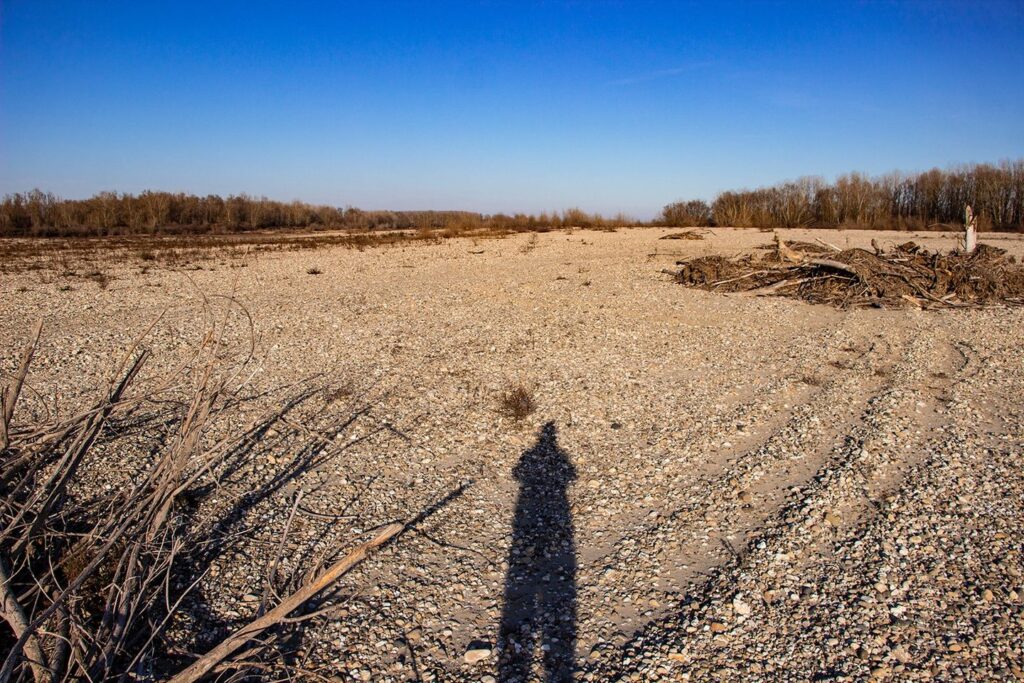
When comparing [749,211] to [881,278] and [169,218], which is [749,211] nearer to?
[881,278]

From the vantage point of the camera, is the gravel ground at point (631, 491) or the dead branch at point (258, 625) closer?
the dead branch at point (258, 625)

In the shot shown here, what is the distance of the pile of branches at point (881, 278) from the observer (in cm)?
1425

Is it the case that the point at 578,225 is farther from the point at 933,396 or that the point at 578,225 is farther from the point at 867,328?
the point at 933,396

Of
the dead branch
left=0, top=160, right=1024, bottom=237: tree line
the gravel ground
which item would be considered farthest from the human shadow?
left=0, top=160, right=1024, bottom=237: tree line

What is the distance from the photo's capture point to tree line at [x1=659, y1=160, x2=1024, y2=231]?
38.6 m

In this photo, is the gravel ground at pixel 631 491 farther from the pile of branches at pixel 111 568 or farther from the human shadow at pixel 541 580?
the pile of branches at pixel 111 568

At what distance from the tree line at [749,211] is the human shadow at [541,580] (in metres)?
40.1

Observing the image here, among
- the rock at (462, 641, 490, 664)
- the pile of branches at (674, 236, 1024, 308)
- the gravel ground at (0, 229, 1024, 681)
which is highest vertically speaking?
the pile of branches at (674, 236, 1024, 308)

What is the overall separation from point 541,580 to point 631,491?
1.61 meters

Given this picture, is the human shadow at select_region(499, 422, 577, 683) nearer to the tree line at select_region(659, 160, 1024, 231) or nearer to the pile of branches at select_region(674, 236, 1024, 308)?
the pile of branches at select_region(674, 236, 1024, 308)

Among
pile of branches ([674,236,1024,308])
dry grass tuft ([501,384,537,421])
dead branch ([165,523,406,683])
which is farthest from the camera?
pile of branches ([674,236,1024,308])

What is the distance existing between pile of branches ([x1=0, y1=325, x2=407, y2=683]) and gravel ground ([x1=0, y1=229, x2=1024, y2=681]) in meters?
0.30

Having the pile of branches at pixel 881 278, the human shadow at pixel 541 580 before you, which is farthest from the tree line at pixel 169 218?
the human shadow at pixel 541 580

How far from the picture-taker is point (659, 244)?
103 feet
